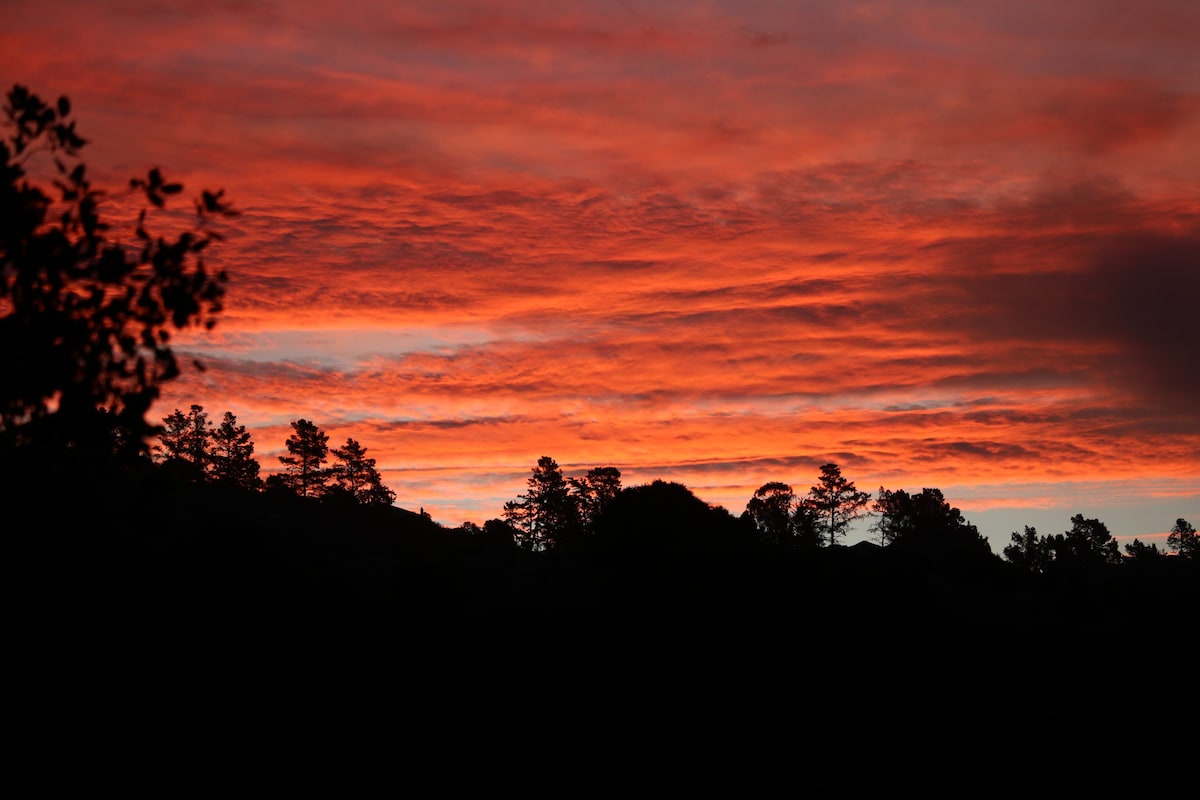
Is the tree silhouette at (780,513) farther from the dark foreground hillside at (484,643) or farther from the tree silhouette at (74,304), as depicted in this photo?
the tree silhouette at (74,304)

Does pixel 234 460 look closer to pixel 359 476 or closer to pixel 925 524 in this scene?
pixel 359 476

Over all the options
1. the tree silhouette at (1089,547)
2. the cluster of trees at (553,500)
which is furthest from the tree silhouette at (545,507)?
the tree silhouette at (1089,547)

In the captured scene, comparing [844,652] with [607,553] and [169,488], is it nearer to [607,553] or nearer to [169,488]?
[607,553]

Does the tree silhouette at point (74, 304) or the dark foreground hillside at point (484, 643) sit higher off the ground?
the tree silhouette at point (74, 304)

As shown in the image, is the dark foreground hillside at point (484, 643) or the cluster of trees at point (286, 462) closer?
Result: the dark foreground hillside at point (484, 643)

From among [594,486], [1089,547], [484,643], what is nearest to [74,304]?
[484,643]

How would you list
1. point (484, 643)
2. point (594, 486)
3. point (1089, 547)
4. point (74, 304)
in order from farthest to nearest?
1. point (1089, 547)
2. point (594, 486)
3. point (484, 643)
4. point (74, 304)

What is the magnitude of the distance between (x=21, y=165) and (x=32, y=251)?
1238 millimetres

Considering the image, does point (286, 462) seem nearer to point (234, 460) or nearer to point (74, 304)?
point (234, 460)

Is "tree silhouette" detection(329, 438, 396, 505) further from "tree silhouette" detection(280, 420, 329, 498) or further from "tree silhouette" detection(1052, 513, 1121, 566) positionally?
"tree silhouette" detection(1052, 513, 1121, 566)

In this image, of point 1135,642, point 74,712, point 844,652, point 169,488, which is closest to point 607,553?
point 844,652

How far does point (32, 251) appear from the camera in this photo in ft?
42.3

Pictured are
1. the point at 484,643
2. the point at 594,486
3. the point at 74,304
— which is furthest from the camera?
the point at 594,486

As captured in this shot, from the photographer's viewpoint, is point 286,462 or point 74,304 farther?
point 286,462
